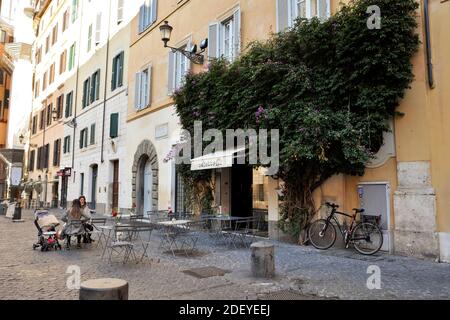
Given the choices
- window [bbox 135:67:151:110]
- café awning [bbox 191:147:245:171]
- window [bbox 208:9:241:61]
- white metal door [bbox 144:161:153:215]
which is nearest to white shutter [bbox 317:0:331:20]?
window [bbox 208:9:241:61]

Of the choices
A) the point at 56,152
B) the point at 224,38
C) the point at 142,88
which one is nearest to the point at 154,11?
the point at 142,88

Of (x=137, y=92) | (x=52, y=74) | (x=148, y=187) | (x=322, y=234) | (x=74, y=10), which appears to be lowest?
(x=322, y=234)

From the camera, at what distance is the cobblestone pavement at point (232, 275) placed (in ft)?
18.0

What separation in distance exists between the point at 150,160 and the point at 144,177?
1.27m

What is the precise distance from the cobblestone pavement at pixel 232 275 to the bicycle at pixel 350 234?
250 mm

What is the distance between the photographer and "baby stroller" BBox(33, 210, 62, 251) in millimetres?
9336

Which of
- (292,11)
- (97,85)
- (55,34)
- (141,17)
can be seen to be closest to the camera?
(292,11)

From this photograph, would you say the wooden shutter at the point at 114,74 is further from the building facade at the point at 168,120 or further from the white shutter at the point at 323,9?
the white shutter at the point at 323,9

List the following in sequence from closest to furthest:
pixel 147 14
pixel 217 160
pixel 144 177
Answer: pixel 217 160 < pixel 144 177 < pixel 147 14

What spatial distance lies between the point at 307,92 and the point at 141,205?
35.1 ft

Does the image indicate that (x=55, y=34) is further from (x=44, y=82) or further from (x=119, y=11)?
(x=119, y=11)

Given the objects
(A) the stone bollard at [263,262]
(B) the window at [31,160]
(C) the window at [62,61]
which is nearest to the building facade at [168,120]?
(C) the window at [62,61]

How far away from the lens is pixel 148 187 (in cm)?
1741
